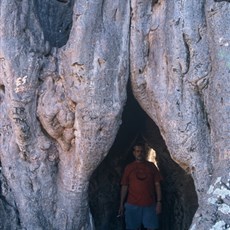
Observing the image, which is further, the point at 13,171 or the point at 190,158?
the point at 13,171

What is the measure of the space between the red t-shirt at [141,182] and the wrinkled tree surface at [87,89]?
0.53 meters

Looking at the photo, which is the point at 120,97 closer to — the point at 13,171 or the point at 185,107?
the point at 185,107

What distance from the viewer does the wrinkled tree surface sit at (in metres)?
3.30

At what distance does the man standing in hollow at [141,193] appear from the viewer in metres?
4.21

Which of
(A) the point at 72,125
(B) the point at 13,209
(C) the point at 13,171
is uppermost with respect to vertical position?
(A) the point at 72,125

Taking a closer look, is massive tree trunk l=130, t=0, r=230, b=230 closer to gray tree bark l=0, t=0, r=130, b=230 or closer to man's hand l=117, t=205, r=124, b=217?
gray tree bark l=0, t=0, r=130, b=230

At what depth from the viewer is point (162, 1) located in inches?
139

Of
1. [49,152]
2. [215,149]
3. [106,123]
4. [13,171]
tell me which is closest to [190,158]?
[215,149]

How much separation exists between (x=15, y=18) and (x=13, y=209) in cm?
129

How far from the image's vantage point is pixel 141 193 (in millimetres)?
4203

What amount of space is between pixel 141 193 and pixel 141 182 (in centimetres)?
8

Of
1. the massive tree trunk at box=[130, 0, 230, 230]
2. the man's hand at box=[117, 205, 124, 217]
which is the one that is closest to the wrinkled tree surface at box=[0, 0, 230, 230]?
the massive tree trunk at box=[130, 0, 230, 230]

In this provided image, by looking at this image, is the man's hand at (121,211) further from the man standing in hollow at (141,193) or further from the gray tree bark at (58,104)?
the gray tree bark at (58,104)

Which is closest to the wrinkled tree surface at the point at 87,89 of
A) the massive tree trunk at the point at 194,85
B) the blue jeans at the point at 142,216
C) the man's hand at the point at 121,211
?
the massive tree trunk at the point at 194,85
